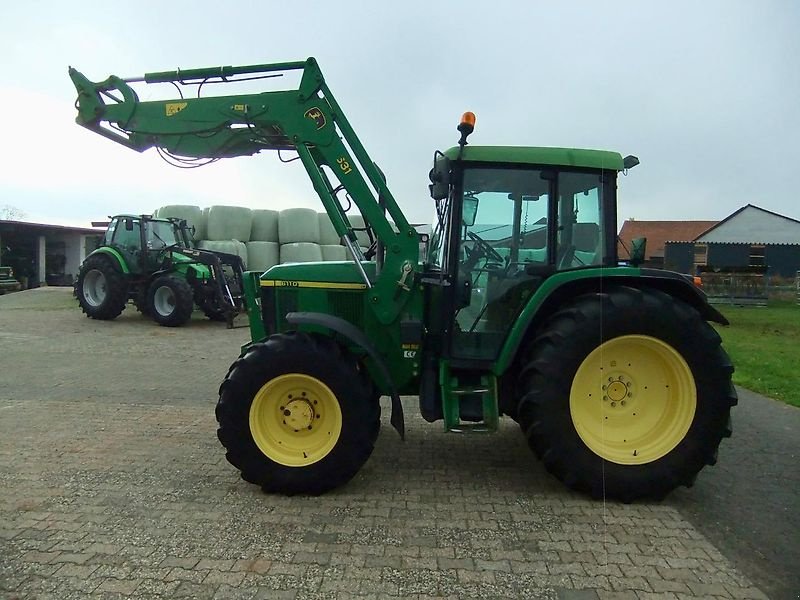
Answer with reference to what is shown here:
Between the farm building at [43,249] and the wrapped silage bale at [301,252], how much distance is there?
1270 centimetres

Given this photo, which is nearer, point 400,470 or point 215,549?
point 215,549

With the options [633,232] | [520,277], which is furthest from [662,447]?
[633,232]

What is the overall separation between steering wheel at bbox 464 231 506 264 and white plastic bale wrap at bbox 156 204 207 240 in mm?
14128

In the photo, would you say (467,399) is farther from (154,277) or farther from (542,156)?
(154,277)

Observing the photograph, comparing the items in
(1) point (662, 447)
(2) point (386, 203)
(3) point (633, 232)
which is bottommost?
(1) point (662, 447)

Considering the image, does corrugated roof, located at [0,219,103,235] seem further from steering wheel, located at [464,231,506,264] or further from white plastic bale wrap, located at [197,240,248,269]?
steering wheel, located at [464,231,506,264]

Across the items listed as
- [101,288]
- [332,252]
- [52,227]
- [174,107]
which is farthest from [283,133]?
[52,227]

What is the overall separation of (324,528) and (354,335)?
1243mm

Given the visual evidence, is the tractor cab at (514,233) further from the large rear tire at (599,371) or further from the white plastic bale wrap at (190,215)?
the white plastic bale wrap at (190,215)

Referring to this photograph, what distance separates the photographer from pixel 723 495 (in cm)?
401

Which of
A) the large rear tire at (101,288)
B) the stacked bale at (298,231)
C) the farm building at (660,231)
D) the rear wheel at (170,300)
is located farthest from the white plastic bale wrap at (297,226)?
the farm building at (660,231)

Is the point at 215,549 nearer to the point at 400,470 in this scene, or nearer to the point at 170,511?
the point at 170,511

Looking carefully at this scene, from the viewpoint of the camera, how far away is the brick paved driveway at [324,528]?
9.17 feet

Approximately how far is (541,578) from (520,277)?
6.33 feet
